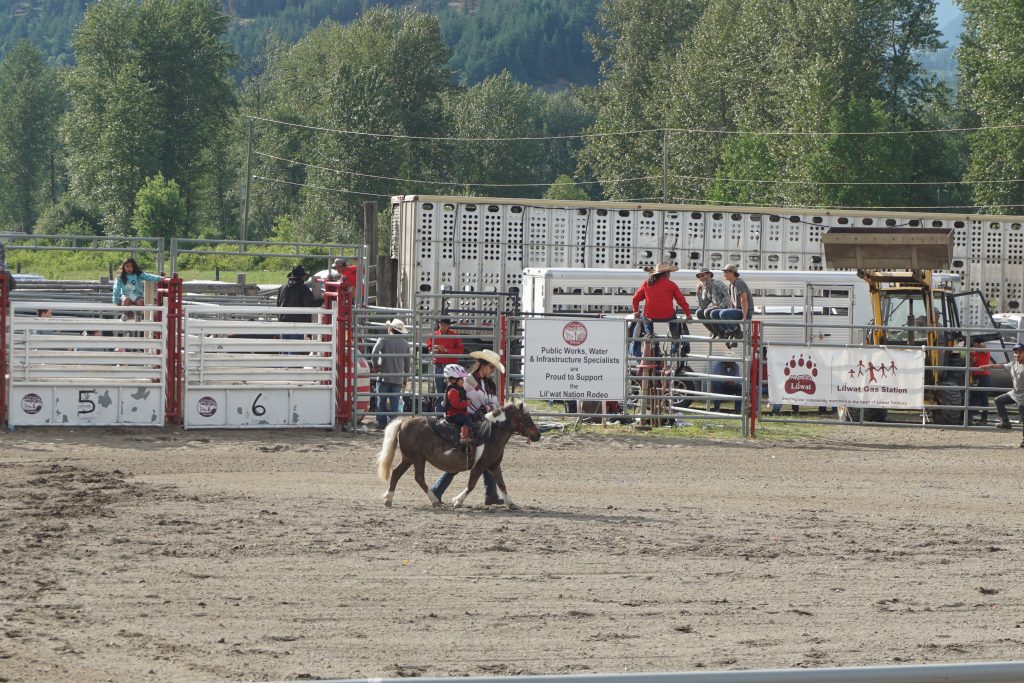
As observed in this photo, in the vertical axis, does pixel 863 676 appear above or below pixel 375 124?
below

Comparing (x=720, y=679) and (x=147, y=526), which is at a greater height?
(x=720, y=679)

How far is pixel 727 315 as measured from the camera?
67.4 ft

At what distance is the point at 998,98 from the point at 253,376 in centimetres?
3938

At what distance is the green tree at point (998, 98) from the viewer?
49.9 m

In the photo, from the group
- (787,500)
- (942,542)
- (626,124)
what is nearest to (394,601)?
(942,542)

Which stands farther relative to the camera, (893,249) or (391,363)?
(893,249)

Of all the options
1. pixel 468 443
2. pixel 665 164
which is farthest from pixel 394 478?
pixel 665 164

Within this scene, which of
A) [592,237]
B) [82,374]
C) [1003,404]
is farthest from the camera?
[592,237]

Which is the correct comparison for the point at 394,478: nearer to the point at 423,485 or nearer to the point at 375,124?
the point at 423,485

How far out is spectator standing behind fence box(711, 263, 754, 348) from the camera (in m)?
20.3

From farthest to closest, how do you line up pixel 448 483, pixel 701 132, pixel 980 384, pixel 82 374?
pixel 701 132 < pixel 980 384 < pixel 82 374 < pixel 448 483

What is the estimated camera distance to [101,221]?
3435 inches

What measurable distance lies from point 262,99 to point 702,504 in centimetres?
10866

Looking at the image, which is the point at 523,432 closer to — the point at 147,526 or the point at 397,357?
the point at 147,526
